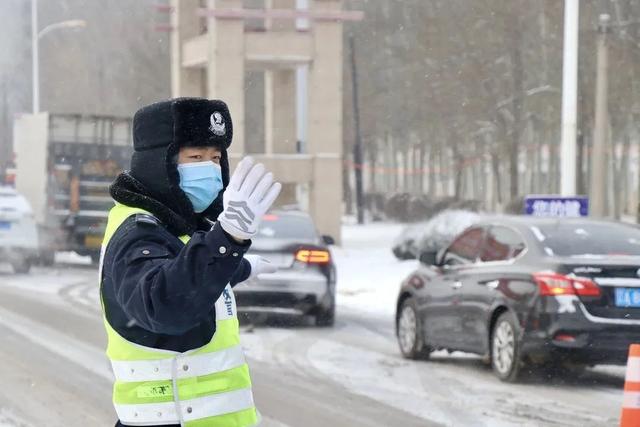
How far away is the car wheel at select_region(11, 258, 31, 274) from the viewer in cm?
2644

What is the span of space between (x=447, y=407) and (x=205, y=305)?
22.4ft

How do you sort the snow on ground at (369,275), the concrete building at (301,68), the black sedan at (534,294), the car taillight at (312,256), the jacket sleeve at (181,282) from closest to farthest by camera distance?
the jacket sleeve at (181,282), the black sedan at (534,294), the car taillight at (312,256), the snow on ground at (369,275), the concrete building at (301,68)

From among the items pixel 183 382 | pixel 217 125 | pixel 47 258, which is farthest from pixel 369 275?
pixel 183 382

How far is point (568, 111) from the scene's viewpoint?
21.0 m

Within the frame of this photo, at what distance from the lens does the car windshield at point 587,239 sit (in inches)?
460

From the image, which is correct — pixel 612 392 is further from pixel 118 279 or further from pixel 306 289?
pixel 118 279

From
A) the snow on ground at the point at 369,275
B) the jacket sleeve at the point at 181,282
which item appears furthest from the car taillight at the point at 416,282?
the jacket sleeve at the point at 181,282

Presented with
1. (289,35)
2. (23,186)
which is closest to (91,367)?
(23,186)

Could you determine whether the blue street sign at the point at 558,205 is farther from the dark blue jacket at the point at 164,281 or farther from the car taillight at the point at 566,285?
the dark blue jacket at the point at 164,281

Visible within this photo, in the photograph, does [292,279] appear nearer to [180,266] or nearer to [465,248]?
[465,248]

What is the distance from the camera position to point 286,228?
1748 cm

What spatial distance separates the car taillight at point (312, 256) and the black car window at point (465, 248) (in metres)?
3.76

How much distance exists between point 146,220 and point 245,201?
409 mm

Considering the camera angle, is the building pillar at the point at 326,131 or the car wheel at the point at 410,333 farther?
the building pillar at the point at 326,131
